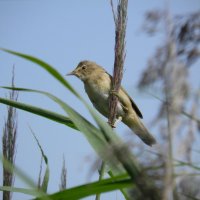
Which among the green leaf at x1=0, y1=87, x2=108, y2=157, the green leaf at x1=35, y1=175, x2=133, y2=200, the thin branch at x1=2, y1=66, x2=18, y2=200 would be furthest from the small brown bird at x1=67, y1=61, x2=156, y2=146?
the green leaf at x1=35, y1=175, x2=133, y2=200

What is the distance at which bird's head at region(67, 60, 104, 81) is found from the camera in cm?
548

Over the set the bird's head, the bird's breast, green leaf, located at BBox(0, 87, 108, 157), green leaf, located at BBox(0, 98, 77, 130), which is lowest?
green leaf, located at BBox(0, 87, 108, 157)

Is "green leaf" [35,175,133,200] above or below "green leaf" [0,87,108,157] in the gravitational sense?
below

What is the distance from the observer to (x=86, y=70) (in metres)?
5.61

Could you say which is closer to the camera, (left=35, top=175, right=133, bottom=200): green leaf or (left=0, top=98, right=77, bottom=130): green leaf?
(left=35, top=175, right=133, bottom=200): green leaf

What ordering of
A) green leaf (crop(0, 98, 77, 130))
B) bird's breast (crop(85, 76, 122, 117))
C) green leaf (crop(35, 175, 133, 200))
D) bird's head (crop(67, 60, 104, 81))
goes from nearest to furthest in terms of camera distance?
green leaf (crop(35, 175, 133, 200)) < green leaf (crop(0, 98, 77, 130)) < bird's breast (crop(85, 76, 122, 117)) < bird's head (crop(67, 60, 104, 81))

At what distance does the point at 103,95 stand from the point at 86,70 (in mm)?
774

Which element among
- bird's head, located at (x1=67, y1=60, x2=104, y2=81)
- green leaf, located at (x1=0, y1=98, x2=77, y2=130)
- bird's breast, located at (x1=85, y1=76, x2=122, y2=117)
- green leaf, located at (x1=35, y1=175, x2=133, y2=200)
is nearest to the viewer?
green leaf, located at (x1=35, y1=175, x2=133, y2=200)

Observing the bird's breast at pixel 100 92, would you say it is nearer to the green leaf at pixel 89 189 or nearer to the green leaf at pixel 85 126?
the green leaf at pixel 85 126

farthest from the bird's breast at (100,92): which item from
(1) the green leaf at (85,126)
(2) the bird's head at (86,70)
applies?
(1) the green leaf at (85,126)

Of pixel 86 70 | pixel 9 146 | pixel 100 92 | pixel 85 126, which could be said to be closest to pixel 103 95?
pixel 100 92

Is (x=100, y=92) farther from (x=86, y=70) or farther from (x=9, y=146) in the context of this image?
(x=9, y=146)

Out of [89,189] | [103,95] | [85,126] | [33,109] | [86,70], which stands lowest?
[89,189]

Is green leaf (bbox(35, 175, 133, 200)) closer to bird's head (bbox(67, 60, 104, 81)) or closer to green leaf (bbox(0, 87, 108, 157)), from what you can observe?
green leaf (bbox(0, 87, 108, 157))
